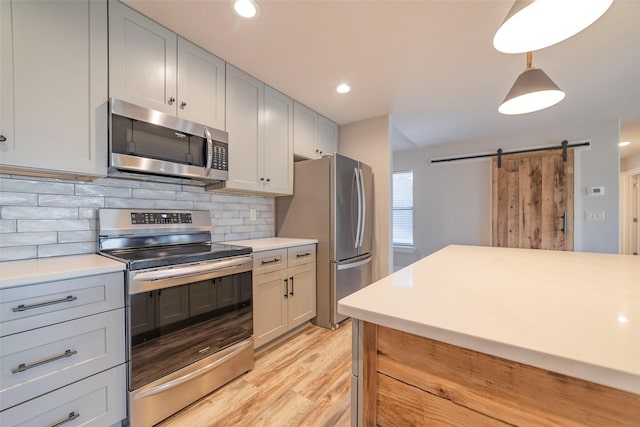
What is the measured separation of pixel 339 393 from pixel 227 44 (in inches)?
101

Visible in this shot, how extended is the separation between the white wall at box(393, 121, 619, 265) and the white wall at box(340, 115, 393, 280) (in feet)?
6.24

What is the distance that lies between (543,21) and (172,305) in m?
2.08

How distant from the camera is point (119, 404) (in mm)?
1268

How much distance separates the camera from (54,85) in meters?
1.31

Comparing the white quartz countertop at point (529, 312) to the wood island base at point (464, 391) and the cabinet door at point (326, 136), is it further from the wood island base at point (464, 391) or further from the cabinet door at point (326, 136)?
the cabinet door at point (326, 136)

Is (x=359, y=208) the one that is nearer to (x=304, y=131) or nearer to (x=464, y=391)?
(x=304, y=131)

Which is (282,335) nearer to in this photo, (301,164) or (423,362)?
(301,164)

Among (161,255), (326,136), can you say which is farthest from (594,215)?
(161,255)

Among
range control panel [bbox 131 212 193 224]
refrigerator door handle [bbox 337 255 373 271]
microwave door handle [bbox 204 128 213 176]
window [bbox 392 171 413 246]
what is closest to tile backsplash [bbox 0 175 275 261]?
range control panel [bbox 131 212 193 224]

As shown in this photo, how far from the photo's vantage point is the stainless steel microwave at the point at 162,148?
1.49 m

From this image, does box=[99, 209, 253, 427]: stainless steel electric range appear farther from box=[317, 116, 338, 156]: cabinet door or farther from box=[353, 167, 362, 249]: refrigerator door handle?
box=[317, 116, 338, 156]: cabinet door

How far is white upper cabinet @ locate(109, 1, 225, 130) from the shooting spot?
1.52m

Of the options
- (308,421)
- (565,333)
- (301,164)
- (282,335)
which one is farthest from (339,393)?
(301,164)

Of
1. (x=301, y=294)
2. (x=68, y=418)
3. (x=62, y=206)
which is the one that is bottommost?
(x=68, y=418)
